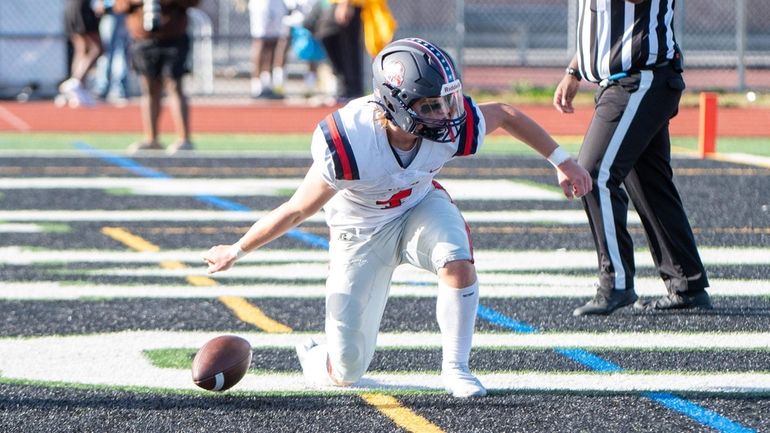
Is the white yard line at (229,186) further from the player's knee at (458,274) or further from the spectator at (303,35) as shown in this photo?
the spectator at (303,35)

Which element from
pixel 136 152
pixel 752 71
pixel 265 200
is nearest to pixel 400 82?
pixel 265 200

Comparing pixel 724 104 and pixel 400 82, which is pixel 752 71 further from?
pixel 400 82

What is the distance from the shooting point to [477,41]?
24.9 meters

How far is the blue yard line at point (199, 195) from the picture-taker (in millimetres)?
8859

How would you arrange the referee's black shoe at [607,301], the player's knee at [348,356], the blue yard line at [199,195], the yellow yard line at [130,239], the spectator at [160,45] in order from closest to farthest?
the player's knee at [348,356]
the referee's black shoe at [607,301]
the yellow yard line at [130,239]
the blue yard line at [199,195]
the spectator at [160,45]

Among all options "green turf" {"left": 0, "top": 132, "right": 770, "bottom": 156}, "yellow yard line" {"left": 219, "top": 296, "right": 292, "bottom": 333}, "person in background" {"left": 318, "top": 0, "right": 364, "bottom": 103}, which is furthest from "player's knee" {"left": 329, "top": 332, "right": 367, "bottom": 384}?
"person in background" {"left": 318, "top": 0, "right": 364, "bottom": 103}

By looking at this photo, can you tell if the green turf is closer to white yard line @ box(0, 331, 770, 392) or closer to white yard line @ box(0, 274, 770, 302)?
white yard line @ box(0, 274, 770, 302)

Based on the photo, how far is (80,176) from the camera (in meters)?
12.1

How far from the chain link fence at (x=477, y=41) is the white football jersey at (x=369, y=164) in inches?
546

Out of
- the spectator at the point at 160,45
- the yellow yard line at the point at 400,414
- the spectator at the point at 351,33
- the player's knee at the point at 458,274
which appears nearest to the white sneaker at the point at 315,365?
the yellow yard line at the point at 400,414

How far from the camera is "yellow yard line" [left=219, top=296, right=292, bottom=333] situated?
624 centimetres

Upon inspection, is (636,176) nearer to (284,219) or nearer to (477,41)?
(284,219)

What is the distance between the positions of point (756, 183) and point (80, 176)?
565cm

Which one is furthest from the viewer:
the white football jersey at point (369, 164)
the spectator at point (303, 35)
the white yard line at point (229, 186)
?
the spectator at point (303, 35)
